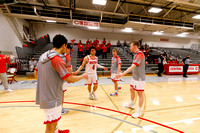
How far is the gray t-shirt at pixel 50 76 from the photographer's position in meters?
1.23

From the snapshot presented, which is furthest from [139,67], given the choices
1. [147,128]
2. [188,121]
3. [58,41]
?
[58,41]

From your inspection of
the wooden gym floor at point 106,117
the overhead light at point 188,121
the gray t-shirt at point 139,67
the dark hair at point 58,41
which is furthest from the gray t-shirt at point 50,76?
the overhead light at point 188,121

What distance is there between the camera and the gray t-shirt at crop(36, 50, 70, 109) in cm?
123

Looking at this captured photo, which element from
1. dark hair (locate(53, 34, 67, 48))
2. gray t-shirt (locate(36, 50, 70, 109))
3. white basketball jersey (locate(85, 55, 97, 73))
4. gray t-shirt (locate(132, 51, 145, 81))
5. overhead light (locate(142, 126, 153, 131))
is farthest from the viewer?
white basketball jersey (locate(85, 55, 97, 73))

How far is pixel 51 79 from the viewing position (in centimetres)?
128

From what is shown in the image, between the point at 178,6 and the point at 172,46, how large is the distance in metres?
11.8

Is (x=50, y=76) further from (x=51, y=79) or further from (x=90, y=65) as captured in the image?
(x=90, y=65)

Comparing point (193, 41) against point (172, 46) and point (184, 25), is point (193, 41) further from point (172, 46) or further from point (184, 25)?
point (184, 25)

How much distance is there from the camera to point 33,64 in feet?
26.8

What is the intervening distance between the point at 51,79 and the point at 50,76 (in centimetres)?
4

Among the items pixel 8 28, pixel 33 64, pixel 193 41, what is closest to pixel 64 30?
pixel 8 28

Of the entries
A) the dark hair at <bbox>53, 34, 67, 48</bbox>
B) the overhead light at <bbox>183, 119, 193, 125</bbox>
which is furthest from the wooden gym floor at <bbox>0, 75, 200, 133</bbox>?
the dark hair at <bbox>53, 34, 67, 48</bbox>

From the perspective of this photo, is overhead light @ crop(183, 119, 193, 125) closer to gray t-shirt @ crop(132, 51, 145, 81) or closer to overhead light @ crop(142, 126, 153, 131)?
overhead light @ crop(142, 126, 153, 131)

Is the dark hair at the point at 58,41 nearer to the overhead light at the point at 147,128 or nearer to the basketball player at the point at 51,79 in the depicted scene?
the basketball player at the point at 51,79
